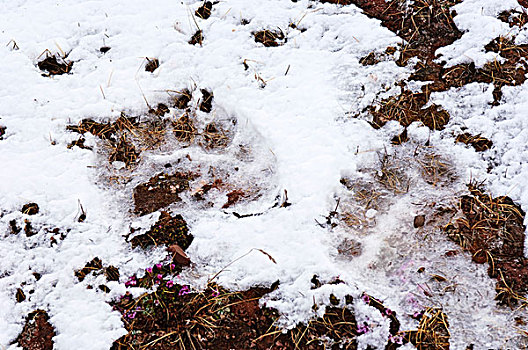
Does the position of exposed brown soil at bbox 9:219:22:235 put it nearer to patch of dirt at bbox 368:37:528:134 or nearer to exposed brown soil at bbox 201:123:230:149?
exposed brown soil at bbox 201:123:230:149

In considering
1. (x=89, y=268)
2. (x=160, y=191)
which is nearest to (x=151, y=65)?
(x=160, y=191)

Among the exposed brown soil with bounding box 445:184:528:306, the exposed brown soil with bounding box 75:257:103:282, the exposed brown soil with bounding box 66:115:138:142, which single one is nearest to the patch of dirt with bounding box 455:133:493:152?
the exposed brown soil with bounding box 445:184:528:306

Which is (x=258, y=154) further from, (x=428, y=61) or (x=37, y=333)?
(x=37, y=333)

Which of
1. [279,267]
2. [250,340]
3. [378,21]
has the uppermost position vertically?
[378,21]

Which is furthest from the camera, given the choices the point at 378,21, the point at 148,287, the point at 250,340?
the point at 378,21

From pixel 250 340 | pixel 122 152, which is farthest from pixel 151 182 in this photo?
pixel 250 340

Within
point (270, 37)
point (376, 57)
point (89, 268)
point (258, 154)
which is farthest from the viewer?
point (270, 37)

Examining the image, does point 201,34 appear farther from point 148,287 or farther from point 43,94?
point 148,287
